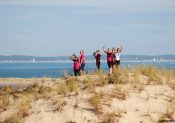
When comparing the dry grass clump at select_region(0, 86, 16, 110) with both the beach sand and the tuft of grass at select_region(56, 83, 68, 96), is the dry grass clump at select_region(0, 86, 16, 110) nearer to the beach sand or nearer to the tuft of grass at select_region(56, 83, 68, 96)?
the beach sand

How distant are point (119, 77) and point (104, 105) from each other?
247cm

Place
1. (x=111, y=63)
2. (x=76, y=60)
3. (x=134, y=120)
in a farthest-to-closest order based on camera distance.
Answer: (x=76, y=60)
(x=111, y=63)
(x=134, y=120)

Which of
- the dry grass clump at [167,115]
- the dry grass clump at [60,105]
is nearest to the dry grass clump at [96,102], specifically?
the dry grass clump at [60,105]

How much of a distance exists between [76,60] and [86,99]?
7634 mm

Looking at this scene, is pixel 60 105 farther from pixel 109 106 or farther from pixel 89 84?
pixel 89 84

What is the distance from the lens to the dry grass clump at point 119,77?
1823cm

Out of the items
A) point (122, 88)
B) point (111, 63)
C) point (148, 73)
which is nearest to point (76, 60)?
point (111, 63)

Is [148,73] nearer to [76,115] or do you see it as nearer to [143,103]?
[143,103]

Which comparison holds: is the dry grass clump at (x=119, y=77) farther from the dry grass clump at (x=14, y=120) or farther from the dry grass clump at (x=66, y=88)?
the dry grass clump at (x=14, y=120)

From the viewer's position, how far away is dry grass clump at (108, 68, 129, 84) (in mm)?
18234

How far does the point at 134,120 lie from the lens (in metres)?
15.7

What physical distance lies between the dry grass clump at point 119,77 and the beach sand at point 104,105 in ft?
0.81

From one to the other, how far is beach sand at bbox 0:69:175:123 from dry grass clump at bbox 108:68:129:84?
248 millimetres

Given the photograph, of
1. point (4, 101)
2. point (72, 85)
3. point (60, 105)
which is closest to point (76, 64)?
point (72, 85)
